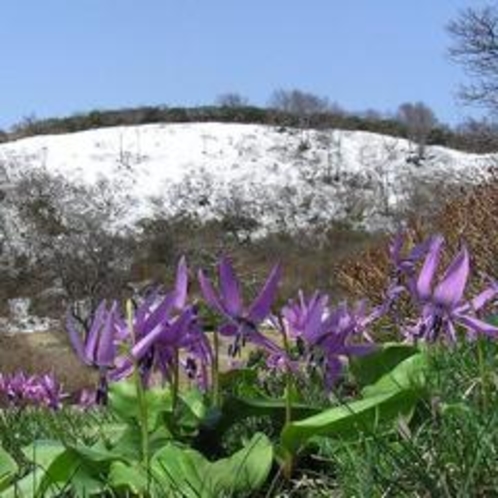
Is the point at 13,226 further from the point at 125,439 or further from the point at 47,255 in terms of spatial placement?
the point at 125,439

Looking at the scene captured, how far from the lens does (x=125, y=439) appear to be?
2.23m

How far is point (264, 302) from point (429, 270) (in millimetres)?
322

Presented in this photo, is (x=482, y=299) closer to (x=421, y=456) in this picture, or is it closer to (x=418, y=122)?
(x=421, y=456)

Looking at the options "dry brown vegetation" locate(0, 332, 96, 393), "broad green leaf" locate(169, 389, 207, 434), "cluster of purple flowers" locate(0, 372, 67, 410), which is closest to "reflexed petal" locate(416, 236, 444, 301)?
"broad green leaf" locate(169, 389, 207, 434)

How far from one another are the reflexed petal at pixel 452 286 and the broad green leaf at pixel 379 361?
41cm

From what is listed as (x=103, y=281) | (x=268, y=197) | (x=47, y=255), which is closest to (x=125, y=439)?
(x=103, y=281)

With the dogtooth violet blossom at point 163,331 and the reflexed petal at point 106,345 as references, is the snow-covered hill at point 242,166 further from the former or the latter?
the reflexed petal at point 106,345

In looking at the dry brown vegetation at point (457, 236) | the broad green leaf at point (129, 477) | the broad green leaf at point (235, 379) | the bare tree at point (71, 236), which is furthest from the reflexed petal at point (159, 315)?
the bare tree at point (71, 236)

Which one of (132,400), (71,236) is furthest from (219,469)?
(71,236)

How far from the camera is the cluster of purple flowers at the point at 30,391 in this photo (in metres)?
4.24

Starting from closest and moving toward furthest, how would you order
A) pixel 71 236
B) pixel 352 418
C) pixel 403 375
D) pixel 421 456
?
1. pixel 421 456
2. pixel 352 418
3. pixel 403 375
4. pixel 71 236

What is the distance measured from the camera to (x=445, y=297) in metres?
2.08

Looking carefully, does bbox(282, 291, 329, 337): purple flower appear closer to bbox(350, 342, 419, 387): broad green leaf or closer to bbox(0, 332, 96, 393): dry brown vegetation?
bbox(350, 342, 419, 387): broad green leaf

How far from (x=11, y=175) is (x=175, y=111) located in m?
15.3
